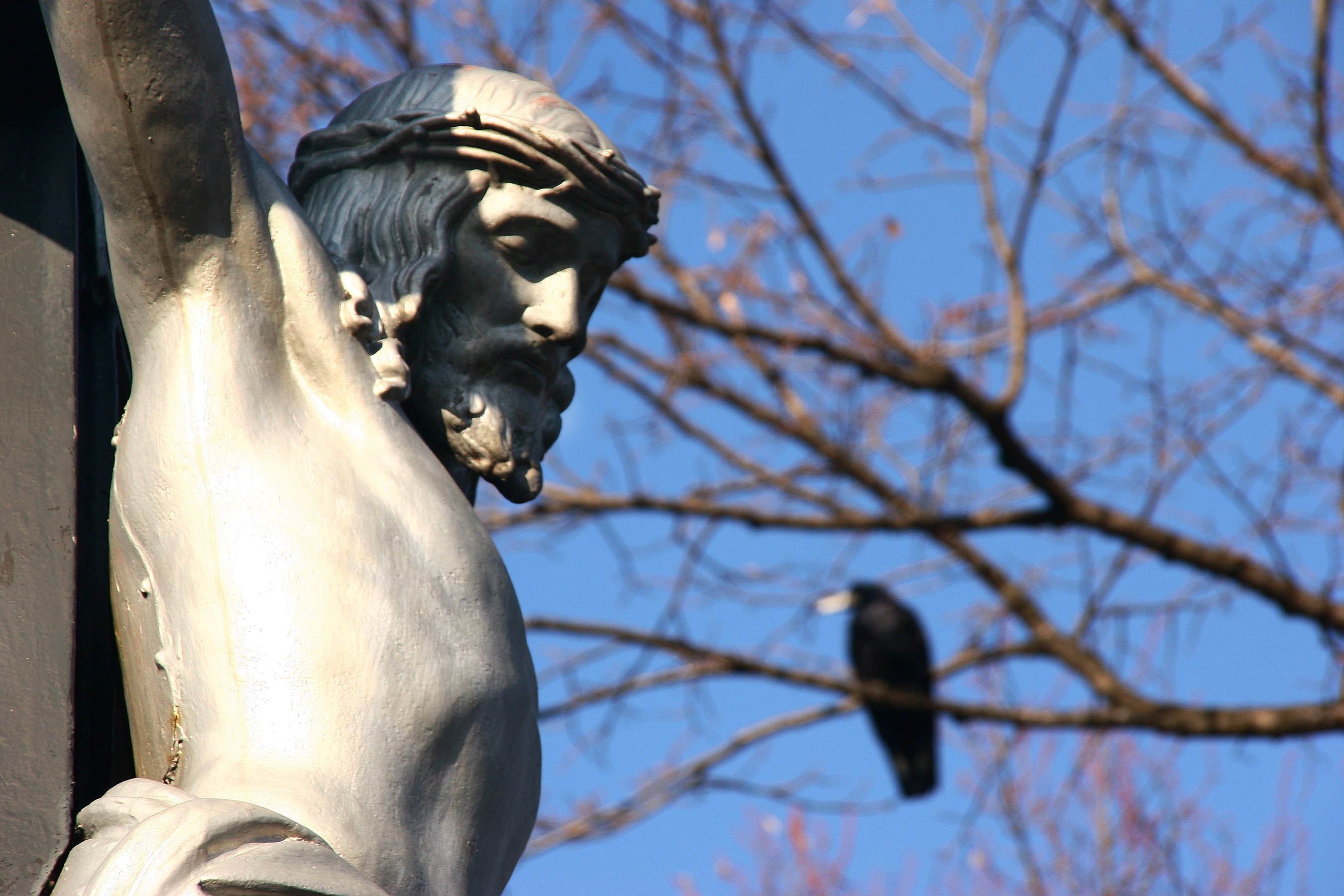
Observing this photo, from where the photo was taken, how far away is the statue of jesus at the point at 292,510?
5.15ft

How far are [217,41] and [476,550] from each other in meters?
0.57

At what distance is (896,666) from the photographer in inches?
280

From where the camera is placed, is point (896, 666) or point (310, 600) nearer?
point (310, 600)

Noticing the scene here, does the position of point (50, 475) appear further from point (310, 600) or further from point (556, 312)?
point (556, 312)

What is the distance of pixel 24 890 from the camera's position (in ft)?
5.41

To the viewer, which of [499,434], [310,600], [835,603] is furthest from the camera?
[835,603]

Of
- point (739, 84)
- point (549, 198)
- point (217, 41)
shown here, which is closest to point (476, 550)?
point (549, 198)

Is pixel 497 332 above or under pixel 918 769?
under

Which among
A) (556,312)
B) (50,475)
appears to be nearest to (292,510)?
(50,475)

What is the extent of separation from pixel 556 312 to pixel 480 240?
0.12 meters

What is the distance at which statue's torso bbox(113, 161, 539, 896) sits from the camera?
1595mm

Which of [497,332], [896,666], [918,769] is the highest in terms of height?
[896,666]

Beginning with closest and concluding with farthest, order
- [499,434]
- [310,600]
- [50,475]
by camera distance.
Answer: [310,600] → [50,475] → [499,434]

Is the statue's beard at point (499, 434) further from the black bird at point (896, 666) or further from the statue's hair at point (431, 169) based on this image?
the black bird at point (896, 666)
